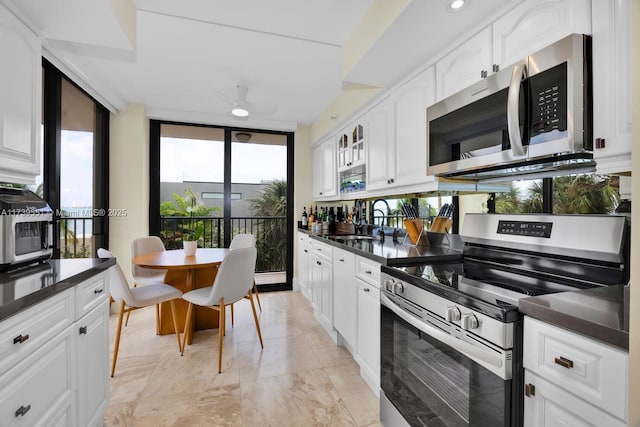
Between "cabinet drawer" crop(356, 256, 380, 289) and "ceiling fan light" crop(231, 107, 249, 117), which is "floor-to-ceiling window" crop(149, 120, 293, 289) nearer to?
"ceiling fan light" crop(231, 107, 249, 117)

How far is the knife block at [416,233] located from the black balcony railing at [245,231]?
2608 millimetres

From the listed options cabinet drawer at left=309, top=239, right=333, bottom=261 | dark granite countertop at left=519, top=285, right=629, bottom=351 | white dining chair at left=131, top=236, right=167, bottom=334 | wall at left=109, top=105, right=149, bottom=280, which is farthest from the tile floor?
dark granite countertop at left=519, top=285, right=629, bottom=351

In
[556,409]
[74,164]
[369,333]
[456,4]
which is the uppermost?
[456,4]

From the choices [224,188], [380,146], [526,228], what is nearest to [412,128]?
[380,146]

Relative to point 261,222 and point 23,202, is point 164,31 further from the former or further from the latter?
point 261,222

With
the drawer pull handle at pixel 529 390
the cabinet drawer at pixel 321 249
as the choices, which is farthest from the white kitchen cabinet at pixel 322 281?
the drawer pull handle at pixel 529 390

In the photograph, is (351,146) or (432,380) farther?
(351,146)

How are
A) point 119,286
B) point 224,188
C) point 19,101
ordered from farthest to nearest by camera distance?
1. point 224,188
2. point 119,286
3. point 19,101

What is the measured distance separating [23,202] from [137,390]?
53.5 inches

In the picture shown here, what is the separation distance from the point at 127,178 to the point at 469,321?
12.7 ft

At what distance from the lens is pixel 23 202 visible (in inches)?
55.2

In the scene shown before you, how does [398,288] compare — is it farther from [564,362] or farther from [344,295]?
[344,295]

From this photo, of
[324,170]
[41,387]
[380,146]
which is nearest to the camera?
[41,387]

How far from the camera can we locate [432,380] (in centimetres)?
122
